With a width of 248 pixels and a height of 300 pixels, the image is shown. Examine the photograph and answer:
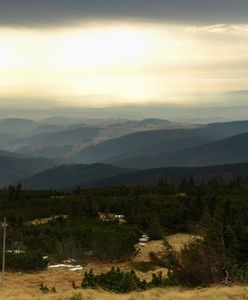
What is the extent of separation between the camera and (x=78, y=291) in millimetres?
11953

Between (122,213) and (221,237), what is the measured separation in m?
17.2

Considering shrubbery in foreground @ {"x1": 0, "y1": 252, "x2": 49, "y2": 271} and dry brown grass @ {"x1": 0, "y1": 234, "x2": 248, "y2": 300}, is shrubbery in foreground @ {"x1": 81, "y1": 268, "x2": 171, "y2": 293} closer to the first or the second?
dry brown grass @ {"x1": 0, "y1": 234, "x2": 248, "y2": 300}

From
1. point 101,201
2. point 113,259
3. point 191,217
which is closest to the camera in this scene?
point 113,259

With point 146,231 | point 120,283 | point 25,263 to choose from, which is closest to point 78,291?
point 120,283

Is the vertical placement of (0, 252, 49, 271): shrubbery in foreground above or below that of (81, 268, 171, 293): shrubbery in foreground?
below

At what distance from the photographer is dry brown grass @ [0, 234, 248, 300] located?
39.2 feet

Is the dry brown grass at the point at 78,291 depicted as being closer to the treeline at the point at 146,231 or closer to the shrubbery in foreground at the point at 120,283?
the shrubbery in foreground at the point at 120,283

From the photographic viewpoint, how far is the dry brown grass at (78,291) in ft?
39.2

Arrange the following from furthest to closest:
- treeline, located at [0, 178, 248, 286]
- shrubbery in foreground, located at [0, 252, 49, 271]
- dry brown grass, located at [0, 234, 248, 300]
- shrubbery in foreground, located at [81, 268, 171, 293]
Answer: shrubbery in foreground, located at [0, 252, 49, 271]
treeline, located at [0, 178, 248, 286]
shrubbery in foreground, located at [81, 268, 171, 293]
dry brown grass, located at [0, 234, 248, 300]

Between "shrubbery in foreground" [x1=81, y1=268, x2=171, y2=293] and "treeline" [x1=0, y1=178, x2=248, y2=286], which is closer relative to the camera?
"shrubbery in foreground" [x1=81, y1=268, x2=171, y2=293]

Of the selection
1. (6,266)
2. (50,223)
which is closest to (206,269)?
(6,266)

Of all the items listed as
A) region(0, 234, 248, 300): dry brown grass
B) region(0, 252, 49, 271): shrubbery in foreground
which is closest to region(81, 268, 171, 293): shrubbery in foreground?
region(0, 234, 248, 300): dry brown grass

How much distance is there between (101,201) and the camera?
3803cm

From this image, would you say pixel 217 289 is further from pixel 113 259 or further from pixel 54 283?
pixel 113 259
